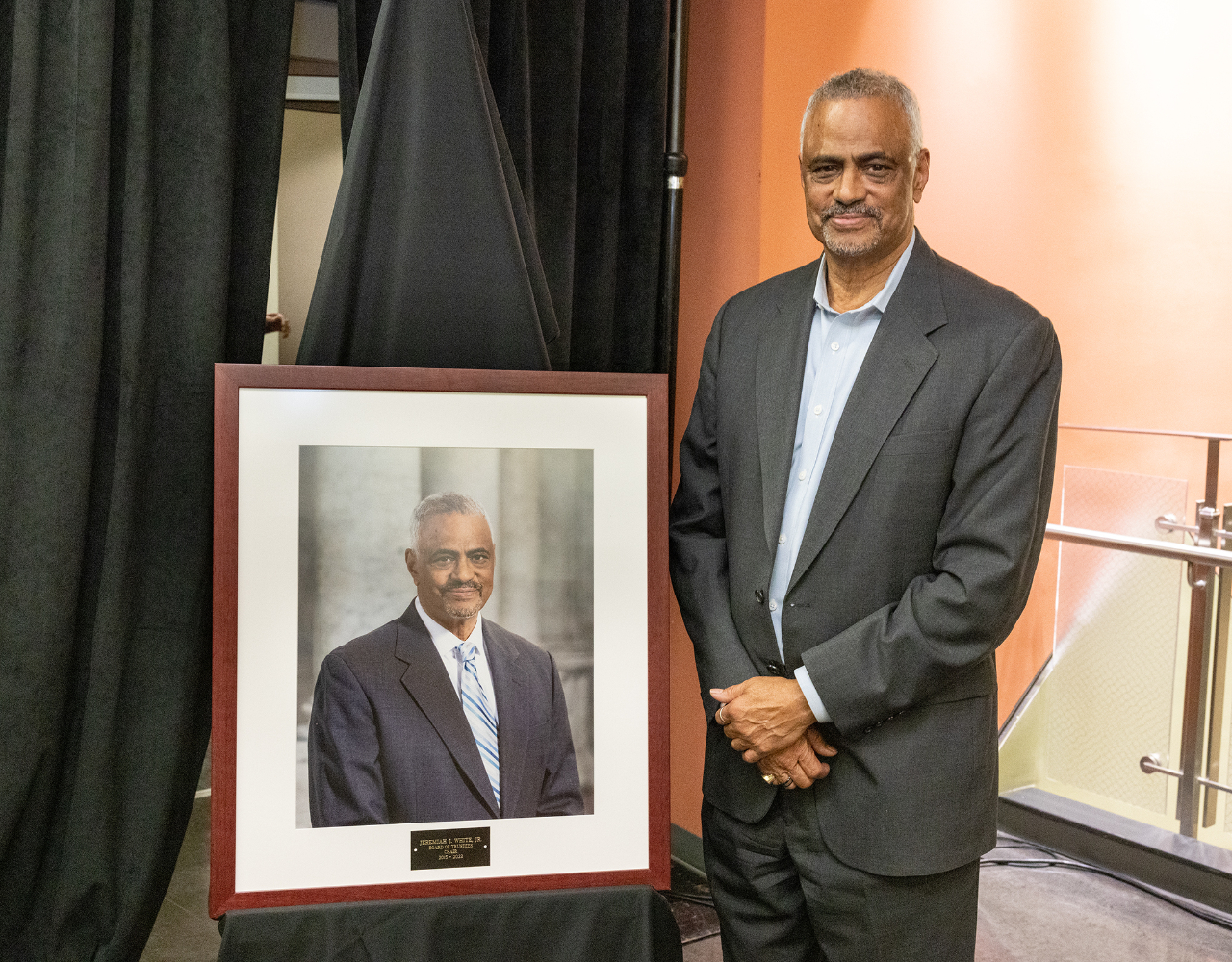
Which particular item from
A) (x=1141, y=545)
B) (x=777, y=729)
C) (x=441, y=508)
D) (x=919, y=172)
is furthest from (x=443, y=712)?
(x=1141, y=545)

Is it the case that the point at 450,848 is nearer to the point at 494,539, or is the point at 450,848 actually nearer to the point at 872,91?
the point at 494,539

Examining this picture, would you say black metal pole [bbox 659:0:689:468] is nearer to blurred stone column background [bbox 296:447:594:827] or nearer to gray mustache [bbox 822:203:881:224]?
gray mustache [bbox 822:203:881:224]

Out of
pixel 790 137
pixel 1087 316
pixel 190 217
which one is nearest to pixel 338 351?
pixel 190 217

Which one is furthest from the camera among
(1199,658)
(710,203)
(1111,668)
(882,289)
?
(1111,668)

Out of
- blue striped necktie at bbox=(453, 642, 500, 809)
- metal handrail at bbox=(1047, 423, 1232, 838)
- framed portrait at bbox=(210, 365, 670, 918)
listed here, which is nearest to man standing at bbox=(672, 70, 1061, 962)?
framed portrait at bbox=(210, 365, 670, 918)

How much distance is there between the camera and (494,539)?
4.27 feet

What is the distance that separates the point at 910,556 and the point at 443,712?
25.4 inches

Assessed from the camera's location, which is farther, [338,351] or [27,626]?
[27,626]

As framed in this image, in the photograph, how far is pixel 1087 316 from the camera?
3730mm

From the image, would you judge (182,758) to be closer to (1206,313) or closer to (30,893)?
(30,893)

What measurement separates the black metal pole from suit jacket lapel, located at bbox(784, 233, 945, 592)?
93 cm

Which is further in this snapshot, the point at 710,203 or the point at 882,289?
the point at 710,203

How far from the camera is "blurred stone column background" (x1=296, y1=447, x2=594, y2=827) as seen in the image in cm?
126

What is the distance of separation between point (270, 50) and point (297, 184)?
1.09ft
